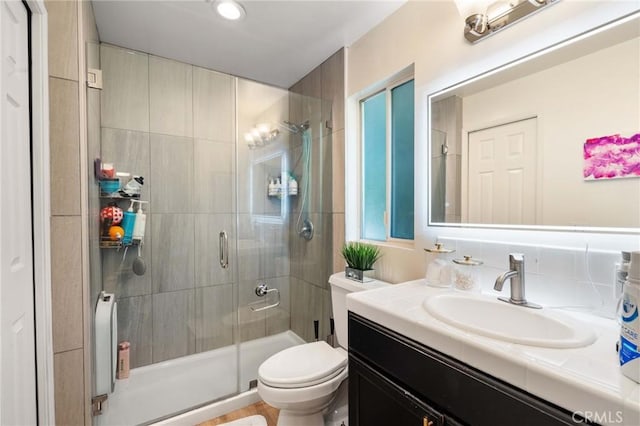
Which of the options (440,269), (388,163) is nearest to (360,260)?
(440,269)

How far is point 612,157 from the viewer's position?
35.1 inches

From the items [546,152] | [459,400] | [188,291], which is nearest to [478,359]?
[459,400]

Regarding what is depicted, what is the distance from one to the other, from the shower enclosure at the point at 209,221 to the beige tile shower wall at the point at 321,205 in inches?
0.6

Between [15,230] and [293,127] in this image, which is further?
[293,127]

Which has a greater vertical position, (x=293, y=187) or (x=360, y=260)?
(x=293, y=187)

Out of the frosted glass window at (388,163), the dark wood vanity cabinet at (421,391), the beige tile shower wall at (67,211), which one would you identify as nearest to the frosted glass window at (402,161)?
the frosted glass window at (388,163)

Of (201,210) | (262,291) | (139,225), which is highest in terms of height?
(201,210)

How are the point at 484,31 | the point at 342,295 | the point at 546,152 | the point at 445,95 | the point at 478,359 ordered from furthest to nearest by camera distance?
the point at 342,295, the point at 445,95, the point at 484,31, the point at 546,152, the point at 478,359

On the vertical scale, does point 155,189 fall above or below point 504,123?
below

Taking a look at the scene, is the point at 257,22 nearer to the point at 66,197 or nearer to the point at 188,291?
the point at 66,197

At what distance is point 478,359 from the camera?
70cm

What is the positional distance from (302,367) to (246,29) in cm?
196

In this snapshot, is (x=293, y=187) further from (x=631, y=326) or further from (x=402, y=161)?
(x=631, y=326)

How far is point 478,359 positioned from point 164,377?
7.05 feet
